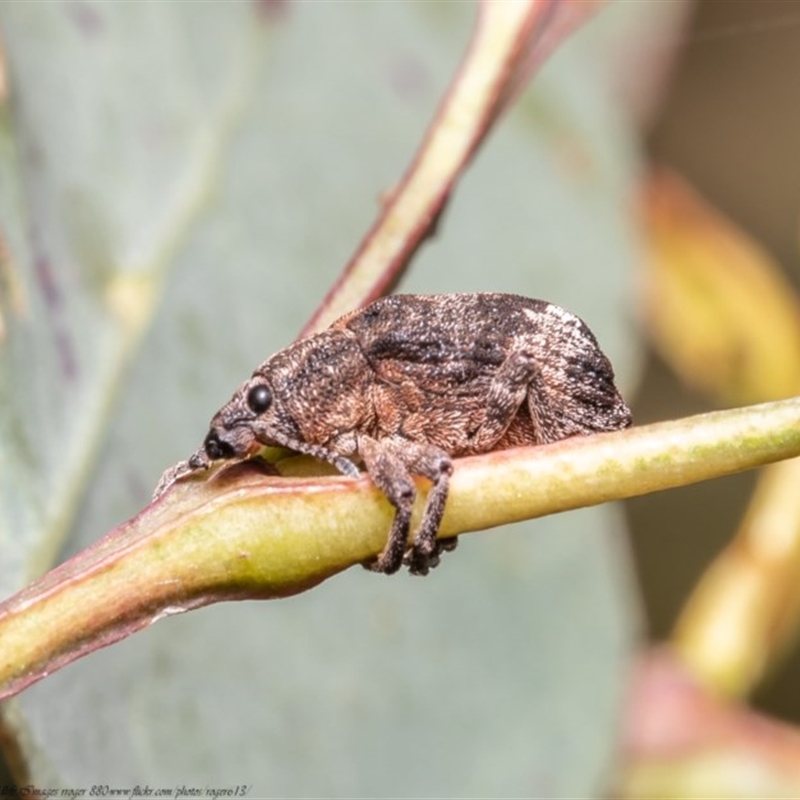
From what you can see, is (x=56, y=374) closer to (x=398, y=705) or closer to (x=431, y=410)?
(x=431, y=410)

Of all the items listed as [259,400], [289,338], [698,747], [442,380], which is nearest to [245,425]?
[259,400]

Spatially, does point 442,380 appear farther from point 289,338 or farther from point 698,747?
point 698,747

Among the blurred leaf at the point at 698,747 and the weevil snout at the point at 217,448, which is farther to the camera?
the blurred leaf at the point at 698,747

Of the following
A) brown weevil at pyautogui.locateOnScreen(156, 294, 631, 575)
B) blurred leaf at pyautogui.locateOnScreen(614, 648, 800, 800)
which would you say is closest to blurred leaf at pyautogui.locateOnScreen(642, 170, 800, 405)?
blurred leaf at pyautogui.locateOnScreen(614, 648, 800, 800)

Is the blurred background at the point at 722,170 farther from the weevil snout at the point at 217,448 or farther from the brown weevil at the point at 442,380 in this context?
the weevil snout at the point at 217,448

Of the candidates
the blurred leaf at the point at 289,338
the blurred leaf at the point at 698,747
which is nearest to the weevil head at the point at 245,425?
the blurred leaf at the point at 289,338

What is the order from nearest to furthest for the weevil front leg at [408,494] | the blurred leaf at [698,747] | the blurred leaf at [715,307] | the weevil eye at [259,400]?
the weevil front leg at [408,494] < the weevil eye at [259,400] < the blurred leaf at [698,747] < the blurred leaf at [715,307]

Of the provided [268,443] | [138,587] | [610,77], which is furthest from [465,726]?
[610,77]
